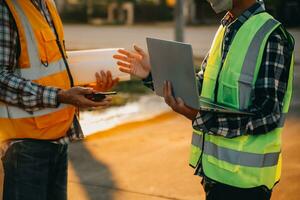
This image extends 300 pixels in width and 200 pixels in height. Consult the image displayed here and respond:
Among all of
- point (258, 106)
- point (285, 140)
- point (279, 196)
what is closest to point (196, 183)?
point (279, 196)

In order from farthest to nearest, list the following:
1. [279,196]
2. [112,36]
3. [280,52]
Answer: [112,36] < [279,196] < [280,52]

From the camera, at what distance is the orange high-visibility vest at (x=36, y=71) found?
7.43 ft

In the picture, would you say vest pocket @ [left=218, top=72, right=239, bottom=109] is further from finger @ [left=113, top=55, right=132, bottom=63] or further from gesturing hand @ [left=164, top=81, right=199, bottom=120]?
finger @ [left=113, top=55, right=132, bottom=63]

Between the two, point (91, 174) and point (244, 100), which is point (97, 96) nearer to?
point (244, 100)

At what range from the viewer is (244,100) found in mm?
2207

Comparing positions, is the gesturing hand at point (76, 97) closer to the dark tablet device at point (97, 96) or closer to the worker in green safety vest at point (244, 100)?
the dark tablet device at point (97, 96)

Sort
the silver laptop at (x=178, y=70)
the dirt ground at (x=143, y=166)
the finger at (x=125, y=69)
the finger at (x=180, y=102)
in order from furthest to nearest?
the dirt ground at (x=143, y=166) → the finger at (x=125, y=69) → the finger at (x=180, y=102) → the silver laptop at (x=178, y=70)

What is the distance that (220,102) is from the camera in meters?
2.29

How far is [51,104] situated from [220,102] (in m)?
0.70

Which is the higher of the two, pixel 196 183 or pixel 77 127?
pixel 77 127

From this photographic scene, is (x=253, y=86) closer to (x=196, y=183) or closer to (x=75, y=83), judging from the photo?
(x=75, y=83)

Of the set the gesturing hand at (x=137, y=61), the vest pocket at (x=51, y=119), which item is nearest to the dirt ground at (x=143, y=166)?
the gesturing hand at (x=137, y=61)

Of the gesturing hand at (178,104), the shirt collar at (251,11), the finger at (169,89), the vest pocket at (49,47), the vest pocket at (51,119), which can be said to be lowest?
the vest pocket at (51,119)

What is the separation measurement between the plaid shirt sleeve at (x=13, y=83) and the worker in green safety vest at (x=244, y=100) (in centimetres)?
50
